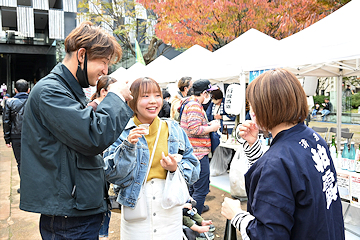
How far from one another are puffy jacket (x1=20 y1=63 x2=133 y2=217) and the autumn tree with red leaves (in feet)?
24.0

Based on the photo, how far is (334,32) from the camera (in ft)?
11.5

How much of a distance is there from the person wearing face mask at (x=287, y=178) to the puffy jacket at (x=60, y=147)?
73 cm

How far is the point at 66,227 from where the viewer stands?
144 centimetres

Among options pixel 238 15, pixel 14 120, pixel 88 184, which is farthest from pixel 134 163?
pixel 238 15

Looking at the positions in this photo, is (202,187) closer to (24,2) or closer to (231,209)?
(231,209)

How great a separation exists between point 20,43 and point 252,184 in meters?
27.0

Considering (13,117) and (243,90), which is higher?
(243,90)

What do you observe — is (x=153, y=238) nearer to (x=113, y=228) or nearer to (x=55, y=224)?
(x=55, y=224)

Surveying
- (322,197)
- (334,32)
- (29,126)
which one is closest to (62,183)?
(29,126)

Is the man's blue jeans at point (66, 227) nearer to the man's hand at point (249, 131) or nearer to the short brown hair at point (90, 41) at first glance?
the short brown hair at point (90, 41)

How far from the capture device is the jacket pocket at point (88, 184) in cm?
140

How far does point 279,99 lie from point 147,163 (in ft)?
3.52

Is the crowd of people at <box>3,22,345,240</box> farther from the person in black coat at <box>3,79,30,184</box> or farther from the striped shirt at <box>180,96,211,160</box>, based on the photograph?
the person in black coat at <box>3,79,30,184</box>

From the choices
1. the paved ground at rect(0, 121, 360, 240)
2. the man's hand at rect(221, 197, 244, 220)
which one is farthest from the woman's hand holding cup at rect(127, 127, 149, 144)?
the paved ground at rect(0, 121, 360, 240)
